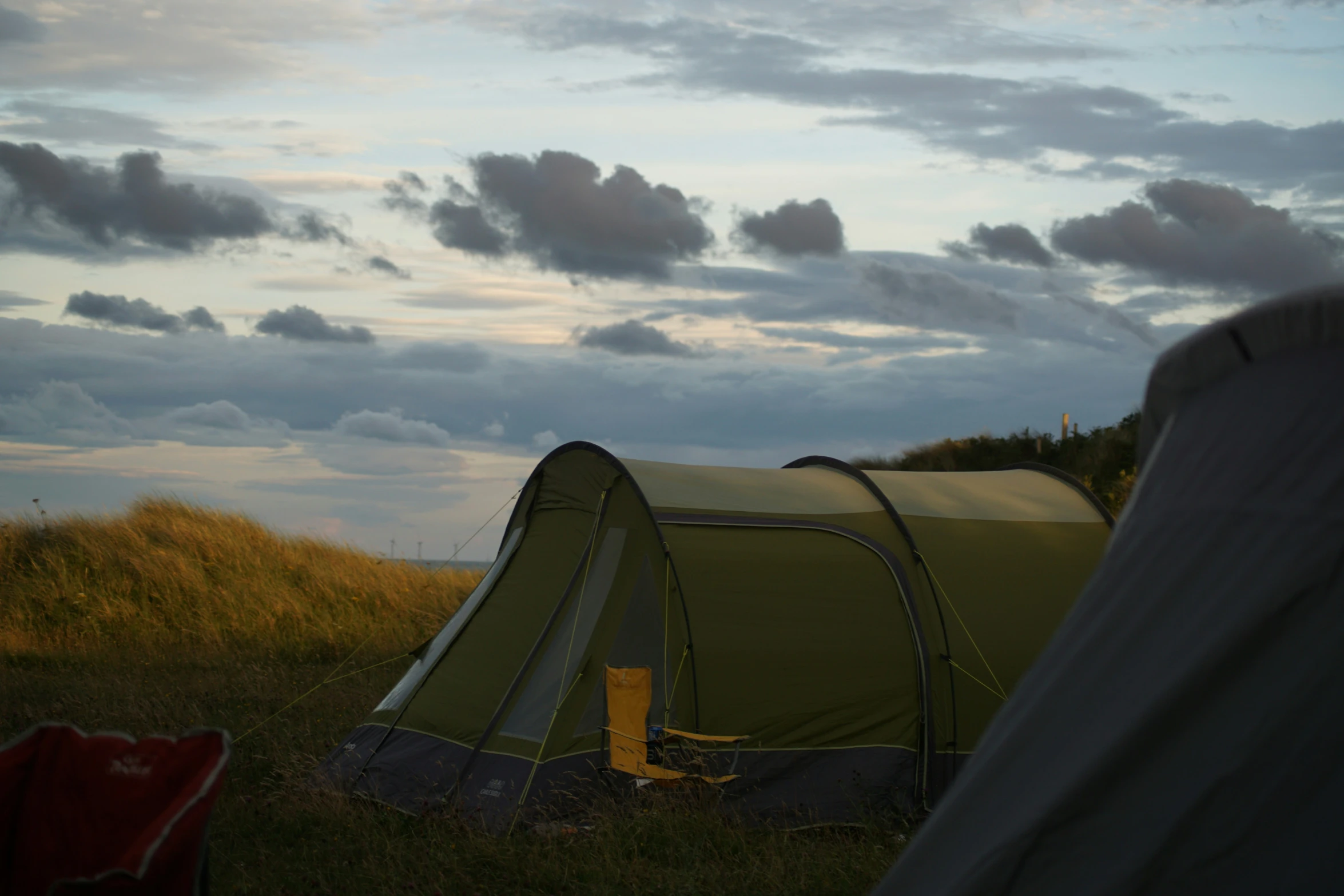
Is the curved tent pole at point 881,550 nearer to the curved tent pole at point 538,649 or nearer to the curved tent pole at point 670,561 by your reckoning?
the curved tent pole at point 670,561

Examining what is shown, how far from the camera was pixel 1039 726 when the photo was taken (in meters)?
2.79

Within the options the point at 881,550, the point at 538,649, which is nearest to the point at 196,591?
the point at 538,649

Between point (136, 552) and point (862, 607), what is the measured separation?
11.3 m

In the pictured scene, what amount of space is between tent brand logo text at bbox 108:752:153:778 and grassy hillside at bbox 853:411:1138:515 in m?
14.8

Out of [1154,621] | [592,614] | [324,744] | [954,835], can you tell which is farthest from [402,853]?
[1154,621]

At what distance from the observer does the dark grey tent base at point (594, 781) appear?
6.30 m

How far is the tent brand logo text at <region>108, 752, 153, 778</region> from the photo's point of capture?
3.26 m

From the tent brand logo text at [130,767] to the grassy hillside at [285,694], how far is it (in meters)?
2.27

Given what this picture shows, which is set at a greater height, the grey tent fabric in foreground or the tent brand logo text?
the grey tent fabric in foreground

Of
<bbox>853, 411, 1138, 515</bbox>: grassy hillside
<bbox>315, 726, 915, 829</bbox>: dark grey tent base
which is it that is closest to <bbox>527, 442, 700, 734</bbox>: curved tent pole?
<bbox>315, 726, 915, 829</bbox>: dark grey tent base

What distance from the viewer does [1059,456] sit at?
70.1ft

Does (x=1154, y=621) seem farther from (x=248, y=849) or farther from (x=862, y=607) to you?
(x=248, y=849)

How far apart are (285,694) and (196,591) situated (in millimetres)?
5064

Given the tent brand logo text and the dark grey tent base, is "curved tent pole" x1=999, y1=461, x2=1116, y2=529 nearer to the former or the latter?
the dark grey tent base
